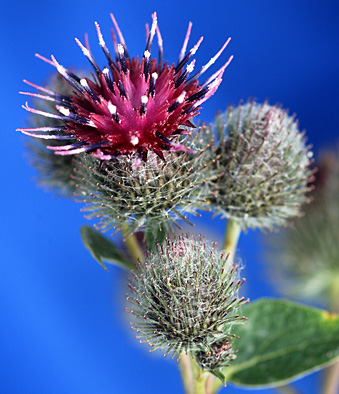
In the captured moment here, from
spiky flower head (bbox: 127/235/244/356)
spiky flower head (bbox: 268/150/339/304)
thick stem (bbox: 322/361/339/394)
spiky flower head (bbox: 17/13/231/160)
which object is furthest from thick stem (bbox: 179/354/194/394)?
spiky flower head (bbox: 268/150/339/304)

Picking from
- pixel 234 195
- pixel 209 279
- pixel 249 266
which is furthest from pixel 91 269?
pixel 209 279

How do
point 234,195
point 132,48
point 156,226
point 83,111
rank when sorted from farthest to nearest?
point 132,48, point 234,195, point 156,226, point 83,111

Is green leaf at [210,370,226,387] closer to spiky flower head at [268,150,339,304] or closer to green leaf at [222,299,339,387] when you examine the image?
green leaf at [222,299,339,387]

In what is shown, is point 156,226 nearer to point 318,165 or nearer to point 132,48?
point 318,165

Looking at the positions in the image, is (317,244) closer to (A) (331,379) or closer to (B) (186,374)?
(A) (331,379)

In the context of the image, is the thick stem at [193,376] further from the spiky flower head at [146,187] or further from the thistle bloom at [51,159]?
the thistle bloom at [51,159]

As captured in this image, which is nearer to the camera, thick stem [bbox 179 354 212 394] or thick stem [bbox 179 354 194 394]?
thick stem [bbox 179 354 212 394]
